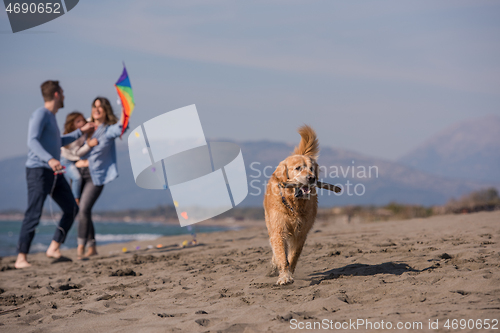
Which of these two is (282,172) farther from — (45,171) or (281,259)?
(45,171)

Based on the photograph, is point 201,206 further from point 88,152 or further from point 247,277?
point 247,277

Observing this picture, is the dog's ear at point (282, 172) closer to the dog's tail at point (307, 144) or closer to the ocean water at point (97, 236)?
the dog's tail at point (307, 144)

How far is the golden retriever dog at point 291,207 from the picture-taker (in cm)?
477

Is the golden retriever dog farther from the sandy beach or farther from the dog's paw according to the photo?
the sandy beach

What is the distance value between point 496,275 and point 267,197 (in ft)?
8.40

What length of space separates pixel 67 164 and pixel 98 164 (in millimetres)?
827

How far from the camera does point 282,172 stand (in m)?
5.04

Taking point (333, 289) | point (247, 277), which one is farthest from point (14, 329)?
point (333, 289)

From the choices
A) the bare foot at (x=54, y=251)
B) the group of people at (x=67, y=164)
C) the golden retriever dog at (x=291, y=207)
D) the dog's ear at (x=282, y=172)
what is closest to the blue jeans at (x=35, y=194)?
the group of people at (x=67, y=164)

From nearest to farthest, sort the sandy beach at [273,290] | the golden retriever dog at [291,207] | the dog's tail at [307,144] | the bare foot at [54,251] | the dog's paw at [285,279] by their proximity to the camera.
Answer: the sandy beach at [273,290] < the dog's paw at [285,279] < the golden retriever dog at [291,207] < the dog's tail at [307,144] < the bare foot at [54,251]

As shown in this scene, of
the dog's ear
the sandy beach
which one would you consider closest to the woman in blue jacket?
the sandy beach

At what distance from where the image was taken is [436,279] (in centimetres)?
400

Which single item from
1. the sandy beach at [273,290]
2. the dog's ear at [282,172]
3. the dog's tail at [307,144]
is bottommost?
the sandy beach at [273,290]

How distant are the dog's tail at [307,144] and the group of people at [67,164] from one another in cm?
392
